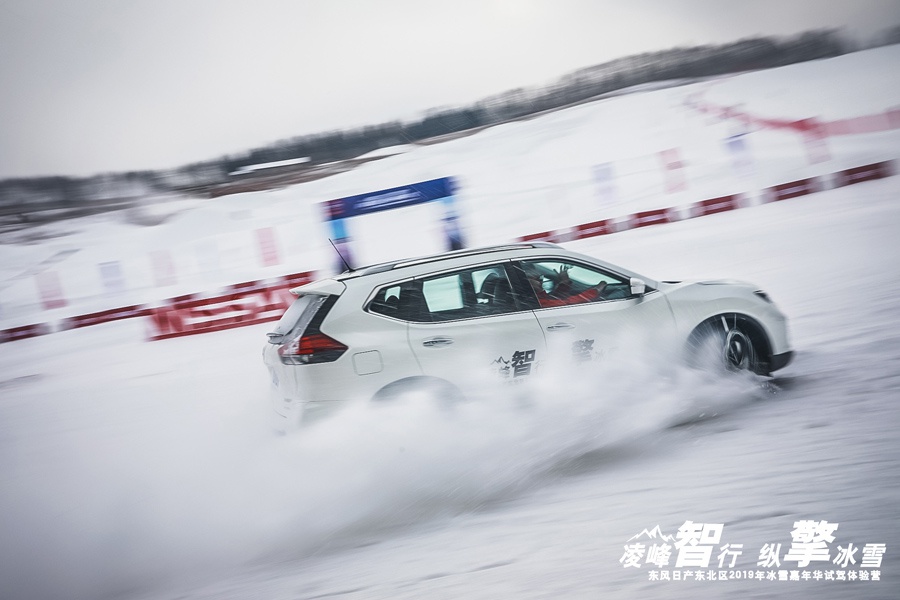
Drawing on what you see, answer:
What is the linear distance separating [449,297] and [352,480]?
1304 millimetres

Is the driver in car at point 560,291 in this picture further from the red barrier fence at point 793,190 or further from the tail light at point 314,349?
the red barrier fence at point 793,190

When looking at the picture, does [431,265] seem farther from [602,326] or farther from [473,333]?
[602,326]

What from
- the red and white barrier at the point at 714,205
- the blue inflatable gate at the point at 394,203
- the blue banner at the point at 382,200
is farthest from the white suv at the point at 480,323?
the blue banner at the point at 382,200

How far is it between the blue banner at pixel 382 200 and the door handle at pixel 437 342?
672 cm

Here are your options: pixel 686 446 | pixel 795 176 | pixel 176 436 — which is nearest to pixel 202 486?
pixel 176 436

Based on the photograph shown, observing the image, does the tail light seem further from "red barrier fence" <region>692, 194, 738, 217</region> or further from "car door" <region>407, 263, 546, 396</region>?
"red barrier fence" <region>692, 194, 738, 217</region>

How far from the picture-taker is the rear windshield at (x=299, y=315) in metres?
4.14

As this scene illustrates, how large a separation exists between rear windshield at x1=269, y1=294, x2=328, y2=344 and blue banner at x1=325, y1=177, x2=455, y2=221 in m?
6.27

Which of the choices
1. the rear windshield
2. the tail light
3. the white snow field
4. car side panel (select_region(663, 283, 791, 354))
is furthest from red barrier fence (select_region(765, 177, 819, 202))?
the tail light

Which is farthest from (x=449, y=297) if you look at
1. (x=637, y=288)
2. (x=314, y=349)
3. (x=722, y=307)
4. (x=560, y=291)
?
(x=722, y=307)

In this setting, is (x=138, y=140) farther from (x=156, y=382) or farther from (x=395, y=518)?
(x=395, y=518)

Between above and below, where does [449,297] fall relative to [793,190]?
above

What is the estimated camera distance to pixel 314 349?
3982 millimetres

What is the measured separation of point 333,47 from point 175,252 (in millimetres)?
4058
